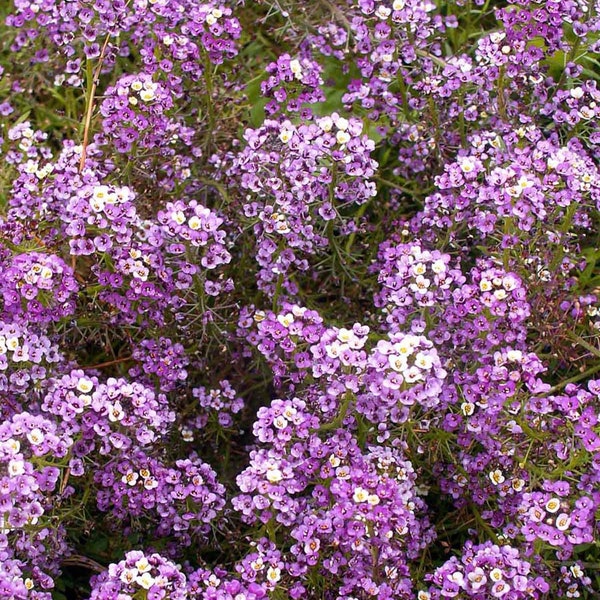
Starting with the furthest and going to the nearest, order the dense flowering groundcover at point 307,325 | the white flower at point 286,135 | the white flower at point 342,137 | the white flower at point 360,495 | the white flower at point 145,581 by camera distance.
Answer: the white flower at point 286,135 → the white flower at point 342,137 → the dense flowering groundcover at point 307,325 → the white flower at point 360,495 → the white flower at point 145,581

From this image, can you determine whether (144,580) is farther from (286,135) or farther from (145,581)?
(286,135)

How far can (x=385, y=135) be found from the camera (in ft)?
15.0

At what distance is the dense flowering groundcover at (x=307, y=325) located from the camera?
328 cm

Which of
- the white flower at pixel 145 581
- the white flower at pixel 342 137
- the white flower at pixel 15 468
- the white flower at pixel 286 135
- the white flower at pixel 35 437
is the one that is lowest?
the white flower at pixel 145 581

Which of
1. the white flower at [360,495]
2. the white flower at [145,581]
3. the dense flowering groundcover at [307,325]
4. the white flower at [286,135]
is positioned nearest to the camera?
the white flower at [145,581]

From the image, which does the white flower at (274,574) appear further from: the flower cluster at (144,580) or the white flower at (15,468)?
the white flower at (15,468)

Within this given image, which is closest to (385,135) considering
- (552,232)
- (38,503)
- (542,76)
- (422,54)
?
(422,54)

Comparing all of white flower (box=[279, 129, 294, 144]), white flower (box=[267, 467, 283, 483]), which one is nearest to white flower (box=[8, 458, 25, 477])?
white flower (box=[267, 467, 283, 483])

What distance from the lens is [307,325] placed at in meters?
3.55

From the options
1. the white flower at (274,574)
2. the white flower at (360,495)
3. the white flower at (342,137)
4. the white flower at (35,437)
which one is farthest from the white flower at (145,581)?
the white flower at (342,137)

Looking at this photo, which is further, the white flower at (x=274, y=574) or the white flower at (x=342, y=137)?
the white flower at (x=342, y=137)

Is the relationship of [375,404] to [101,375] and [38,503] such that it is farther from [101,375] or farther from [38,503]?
[101,375]

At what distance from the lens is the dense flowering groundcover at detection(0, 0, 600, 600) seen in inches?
129

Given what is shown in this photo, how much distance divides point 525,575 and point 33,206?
233cm
